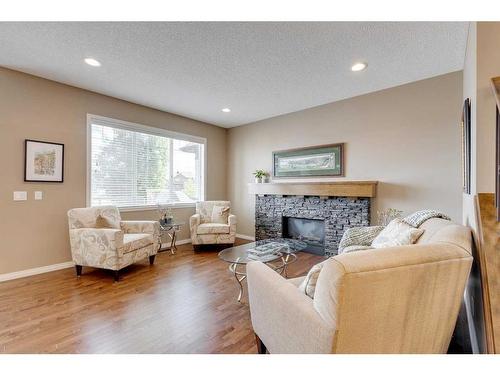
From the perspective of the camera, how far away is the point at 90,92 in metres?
3.58

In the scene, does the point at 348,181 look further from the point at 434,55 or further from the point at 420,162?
the point at 434,55

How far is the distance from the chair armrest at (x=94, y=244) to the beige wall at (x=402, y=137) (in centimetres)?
331

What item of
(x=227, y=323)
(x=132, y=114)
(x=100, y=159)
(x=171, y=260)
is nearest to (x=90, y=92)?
(x=132, y=114)

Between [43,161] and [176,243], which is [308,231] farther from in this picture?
[43,161]

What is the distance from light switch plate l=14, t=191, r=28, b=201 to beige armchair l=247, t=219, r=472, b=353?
359cm

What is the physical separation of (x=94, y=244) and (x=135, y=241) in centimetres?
46

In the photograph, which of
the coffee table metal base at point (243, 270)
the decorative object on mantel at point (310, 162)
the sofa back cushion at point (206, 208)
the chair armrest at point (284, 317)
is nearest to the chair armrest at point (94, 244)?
the coffee table metal base at point (243, 270)

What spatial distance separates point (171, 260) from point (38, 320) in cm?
179

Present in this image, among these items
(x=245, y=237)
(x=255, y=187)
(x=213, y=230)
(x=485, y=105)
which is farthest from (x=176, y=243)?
(x=485, y=105)

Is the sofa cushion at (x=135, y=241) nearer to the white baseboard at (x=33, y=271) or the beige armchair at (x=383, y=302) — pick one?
the white baseboard at (x=33, y=271)

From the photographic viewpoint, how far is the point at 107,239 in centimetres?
285

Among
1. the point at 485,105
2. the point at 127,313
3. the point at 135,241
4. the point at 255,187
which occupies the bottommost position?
the point at 127,313

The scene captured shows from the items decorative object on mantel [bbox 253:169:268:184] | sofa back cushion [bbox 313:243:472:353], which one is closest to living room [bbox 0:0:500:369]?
sofa back cushion [bbox 313:243:472:353]
